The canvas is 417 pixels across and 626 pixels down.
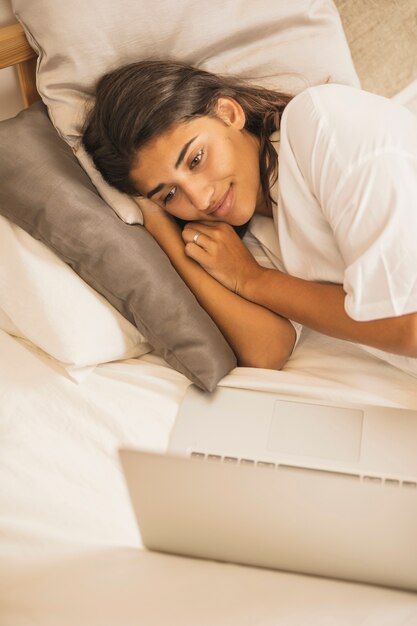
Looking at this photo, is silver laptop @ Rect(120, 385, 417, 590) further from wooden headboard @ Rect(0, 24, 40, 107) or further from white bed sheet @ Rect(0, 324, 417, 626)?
wooden headboard @ Rect(0, 24, 40, 107)

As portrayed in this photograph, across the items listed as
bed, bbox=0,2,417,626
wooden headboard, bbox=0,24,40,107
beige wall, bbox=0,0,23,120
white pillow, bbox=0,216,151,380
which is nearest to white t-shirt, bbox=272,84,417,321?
bed, bbox=0,2,417,626

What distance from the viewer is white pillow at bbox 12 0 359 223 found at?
1.41m

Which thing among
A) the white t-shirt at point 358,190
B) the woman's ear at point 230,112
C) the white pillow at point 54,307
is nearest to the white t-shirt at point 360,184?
the white t-shirt at point 358,190

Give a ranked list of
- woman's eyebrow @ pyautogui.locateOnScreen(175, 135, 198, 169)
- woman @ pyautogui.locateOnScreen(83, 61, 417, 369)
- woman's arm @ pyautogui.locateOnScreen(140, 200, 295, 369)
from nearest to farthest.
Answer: woman @ pyautogui.locateOnScreen(83, 61, 417, 369), woman's eyebrow @ pyautogui.locateOnScreen(175, 135, 198, 169), woman's arm @ pyautogui.locateOnScreen(140, 200, 295, 369)

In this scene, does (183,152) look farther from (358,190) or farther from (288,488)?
(288,488)

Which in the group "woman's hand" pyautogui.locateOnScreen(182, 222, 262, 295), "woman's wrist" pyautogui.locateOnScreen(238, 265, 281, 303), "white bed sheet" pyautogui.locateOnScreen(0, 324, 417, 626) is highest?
"woman's hand" pyautogui.locateOnScreen(182, 222, 262, 295)

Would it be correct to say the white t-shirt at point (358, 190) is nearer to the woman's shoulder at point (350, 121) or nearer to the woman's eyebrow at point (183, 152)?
the woman's shoulder at point (350, 121)

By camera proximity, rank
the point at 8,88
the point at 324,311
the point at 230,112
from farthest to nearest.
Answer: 1. the point at 8,88
2. the point at 230,112
3. the point at 324,311

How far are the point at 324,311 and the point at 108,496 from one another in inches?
18.8

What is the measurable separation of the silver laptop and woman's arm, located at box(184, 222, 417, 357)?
123 mm

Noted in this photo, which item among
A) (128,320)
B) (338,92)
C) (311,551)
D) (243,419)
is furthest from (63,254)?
(311,551)

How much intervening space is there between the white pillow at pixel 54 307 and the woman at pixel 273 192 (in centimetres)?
20

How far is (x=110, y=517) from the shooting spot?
120cm

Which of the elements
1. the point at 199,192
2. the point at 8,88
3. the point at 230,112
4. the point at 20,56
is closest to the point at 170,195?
the point at 199,192
